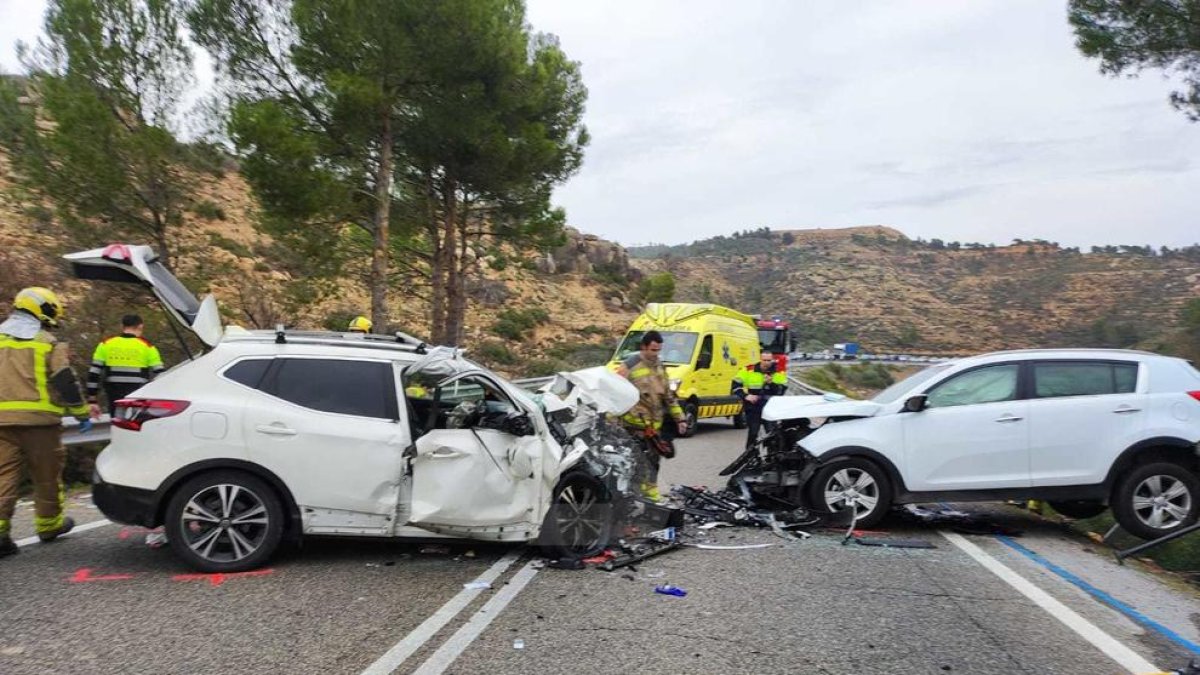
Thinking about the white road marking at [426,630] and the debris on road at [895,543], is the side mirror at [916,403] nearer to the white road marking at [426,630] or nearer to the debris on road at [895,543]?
the debris on road at [895,543]

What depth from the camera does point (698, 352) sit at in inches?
617

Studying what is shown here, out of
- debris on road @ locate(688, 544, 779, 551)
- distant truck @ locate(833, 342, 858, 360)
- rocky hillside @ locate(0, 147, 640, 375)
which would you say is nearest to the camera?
debris on road @ locate(688, 544, 779, 551)

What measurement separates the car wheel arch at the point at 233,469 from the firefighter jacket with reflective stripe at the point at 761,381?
8261 millimetres

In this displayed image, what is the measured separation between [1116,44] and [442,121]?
13.7m

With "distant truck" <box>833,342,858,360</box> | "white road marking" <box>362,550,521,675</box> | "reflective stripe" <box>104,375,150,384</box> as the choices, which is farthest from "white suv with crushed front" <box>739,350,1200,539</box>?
"distant truck" <box>833,342,858,360</box>

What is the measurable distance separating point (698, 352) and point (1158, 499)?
9.34m

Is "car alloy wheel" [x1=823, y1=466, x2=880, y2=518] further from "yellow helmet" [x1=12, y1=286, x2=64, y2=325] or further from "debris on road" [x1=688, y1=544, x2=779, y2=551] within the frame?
"yellow helmet" [x1=12, y1=286, x2=64, y2=325]

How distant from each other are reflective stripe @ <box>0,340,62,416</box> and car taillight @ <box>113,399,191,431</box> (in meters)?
0.85

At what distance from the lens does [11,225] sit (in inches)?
1012

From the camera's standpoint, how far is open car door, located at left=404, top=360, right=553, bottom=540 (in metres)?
5.50

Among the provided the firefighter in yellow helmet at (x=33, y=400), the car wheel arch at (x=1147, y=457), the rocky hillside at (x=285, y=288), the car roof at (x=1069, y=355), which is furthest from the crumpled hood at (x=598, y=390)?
the rocky hillside at (x=285, y=288)

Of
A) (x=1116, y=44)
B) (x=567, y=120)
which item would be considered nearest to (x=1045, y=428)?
(x=1116, y=44)

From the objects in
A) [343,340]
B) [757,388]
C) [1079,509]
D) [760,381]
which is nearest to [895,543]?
[1079,509]

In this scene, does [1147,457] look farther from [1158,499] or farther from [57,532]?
[57,532]
